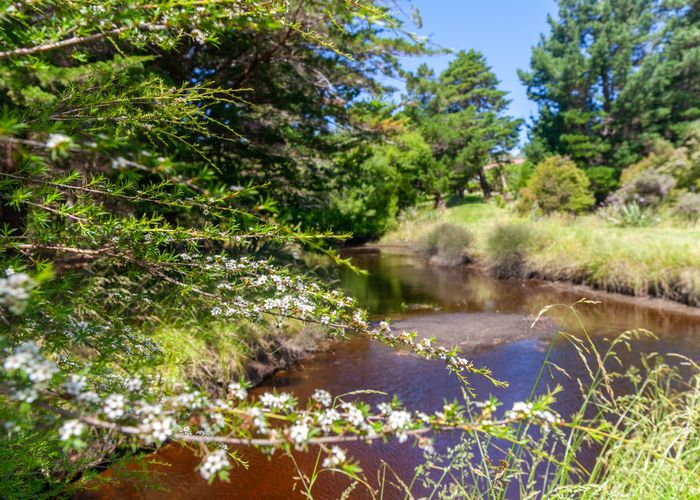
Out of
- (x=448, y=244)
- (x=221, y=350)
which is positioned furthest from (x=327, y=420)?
(x=448, y=244)

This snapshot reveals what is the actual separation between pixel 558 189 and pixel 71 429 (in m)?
22.4

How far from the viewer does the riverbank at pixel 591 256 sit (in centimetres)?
894

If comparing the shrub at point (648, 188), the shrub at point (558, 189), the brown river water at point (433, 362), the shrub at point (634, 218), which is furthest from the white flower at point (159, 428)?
the shrub at point (558, 189)

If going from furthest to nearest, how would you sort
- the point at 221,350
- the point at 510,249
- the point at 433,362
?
the point at 510,249, the point at 433,362, the point at 221,350

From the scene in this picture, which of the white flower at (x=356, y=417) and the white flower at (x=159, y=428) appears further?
the white flower at (x=356, y=417)

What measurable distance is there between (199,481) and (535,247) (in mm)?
11083

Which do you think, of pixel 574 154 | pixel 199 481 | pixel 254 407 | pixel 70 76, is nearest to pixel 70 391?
pixel 254 407

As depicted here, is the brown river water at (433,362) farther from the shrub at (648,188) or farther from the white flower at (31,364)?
the shrub at (648,188)

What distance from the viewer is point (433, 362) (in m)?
5.69

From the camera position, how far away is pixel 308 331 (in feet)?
21.0

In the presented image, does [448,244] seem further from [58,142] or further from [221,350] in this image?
[58,142]

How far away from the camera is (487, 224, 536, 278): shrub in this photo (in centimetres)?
1235

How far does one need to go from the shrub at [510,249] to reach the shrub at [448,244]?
A: 1.42 metres

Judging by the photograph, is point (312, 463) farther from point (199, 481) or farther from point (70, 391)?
point (70, 391)
